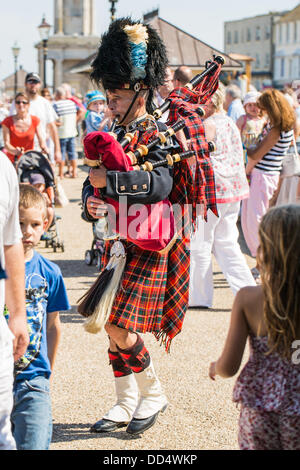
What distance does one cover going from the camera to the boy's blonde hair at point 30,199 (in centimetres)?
337

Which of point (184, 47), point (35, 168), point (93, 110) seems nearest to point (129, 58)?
point (35, 168)

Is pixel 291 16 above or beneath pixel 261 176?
above

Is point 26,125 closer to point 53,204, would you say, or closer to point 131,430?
point 53,204

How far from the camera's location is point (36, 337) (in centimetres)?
312

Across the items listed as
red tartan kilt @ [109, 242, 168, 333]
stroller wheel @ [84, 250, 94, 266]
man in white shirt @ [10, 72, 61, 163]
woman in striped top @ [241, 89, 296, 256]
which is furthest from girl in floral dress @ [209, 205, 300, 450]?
man in white shirt @ [10, 72, 61, 163]

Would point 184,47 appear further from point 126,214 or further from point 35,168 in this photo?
point 126,214

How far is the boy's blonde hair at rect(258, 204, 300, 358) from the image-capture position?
92.9 inches

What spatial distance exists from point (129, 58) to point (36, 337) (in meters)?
1.43

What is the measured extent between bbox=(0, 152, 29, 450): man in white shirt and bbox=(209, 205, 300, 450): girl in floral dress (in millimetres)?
678

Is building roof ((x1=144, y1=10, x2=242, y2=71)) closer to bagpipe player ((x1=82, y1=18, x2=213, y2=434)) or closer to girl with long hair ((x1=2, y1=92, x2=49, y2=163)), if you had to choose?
girl with long hair ((x1=2, y1=92, x2=49, y2=163))

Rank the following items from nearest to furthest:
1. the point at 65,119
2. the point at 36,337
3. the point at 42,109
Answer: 1. the point at 36,337
2. the point at 42,109
3. the point at 65,119

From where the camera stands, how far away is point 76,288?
286 inches
